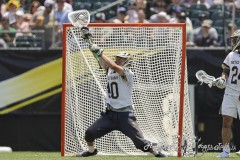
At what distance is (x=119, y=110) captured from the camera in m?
11.0

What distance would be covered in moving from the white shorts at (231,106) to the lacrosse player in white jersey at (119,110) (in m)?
1.19

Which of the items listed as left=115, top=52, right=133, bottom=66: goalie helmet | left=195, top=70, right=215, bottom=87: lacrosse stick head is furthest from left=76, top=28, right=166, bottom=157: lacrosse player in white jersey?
left=195, top=70, right=215, bottom=87: lacrosse stick head

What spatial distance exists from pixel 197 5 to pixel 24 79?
3840 mm

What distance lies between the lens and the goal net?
12180mm

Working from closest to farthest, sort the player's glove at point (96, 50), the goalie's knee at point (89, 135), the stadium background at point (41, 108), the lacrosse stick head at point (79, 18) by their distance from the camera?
1. the player's glove at point (96, 50)
2. the goalie's knee at point (89, 135)
3. the lacrosse stick head at point (79, 18)
4. the stadium background at point (41, 108)

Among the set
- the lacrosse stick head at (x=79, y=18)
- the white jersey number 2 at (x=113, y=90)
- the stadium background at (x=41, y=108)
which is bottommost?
the stadium background at (x=41, y=108)

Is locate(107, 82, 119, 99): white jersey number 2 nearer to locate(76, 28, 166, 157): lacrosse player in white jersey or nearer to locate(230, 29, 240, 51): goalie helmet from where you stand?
locate(76, 28, 166, 157): lacrosse player in white jersey

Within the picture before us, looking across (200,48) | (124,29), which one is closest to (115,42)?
(124,29)

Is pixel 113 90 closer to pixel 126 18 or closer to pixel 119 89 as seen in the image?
pixel 119 89

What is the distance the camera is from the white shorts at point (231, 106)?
11672 mm

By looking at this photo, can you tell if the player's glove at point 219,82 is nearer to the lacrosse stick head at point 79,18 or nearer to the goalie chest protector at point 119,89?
the goalie chest protector at point 119,89

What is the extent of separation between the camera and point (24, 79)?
1538 cm

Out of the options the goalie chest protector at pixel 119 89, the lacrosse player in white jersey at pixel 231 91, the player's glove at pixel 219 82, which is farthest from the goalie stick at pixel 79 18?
the lacrosse player in white jersey at pixel 231 91

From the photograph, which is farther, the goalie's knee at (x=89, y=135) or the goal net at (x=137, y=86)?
the goal net at (x=137, y=86)
